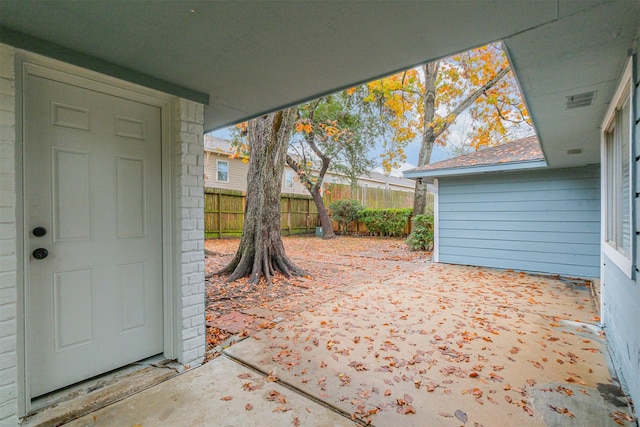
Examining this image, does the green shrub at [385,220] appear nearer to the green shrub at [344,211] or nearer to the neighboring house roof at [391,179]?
the green shrub at [344,211]

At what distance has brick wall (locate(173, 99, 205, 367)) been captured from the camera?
7.91 ft

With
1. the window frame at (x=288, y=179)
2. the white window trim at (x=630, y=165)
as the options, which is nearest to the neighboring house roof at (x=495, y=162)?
the white window trim at (x=630, y=165)

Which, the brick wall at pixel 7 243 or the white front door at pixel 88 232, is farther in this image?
the white front door at pixel 88 232

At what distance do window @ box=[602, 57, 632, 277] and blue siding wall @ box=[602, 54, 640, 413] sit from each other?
14 cm

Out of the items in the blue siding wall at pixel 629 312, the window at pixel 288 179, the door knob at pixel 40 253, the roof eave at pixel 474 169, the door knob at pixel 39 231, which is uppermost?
the window at pixel 288 179

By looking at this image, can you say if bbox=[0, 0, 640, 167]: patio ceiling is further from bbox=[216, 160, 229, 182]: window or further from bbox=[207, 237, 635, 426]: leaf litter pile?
bbox=[216, 160, 229, 182]: window

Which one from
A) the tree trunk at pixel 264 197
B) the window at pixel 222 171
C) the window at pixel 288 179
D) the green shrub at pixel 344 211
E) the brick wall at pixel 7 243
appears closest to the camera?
the brick wall at pixel 7 243

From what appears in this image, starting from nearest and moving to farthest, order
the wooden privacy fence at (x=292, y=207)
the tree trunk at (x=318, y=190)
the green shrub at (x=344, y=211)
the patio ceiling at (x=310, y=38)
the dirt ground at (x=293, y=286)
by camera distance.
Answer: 1. the patio ceiling at (x=310, y=38)
2. the dirt ground at (x=293, y=286)
3. the wooden privacy fence at (x=292, y=207)
4. the tree trunk at (x=318, y=190)
5. the green shrub at (x=344, y=211)

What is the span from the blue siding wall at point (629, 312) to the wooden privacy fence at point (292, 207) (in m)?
9.15

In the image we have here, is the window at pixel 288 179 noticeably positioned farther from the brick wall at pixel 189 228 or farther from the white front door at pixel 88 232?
the white front door at pixel 88 232

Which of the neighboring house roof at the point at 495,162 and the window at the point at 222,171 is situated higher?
the window at the point at 222,171

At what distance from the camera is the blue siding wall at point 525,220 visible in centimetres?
548

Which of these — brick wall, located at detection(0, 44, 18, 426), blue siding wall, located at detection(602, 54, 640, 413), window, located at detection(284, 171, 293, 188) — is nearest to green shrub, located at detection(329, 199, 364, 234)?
window, located at detection(284, 171, 293, 188)

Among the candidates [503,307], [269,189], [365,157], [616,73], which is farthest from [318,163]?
[616,73]
